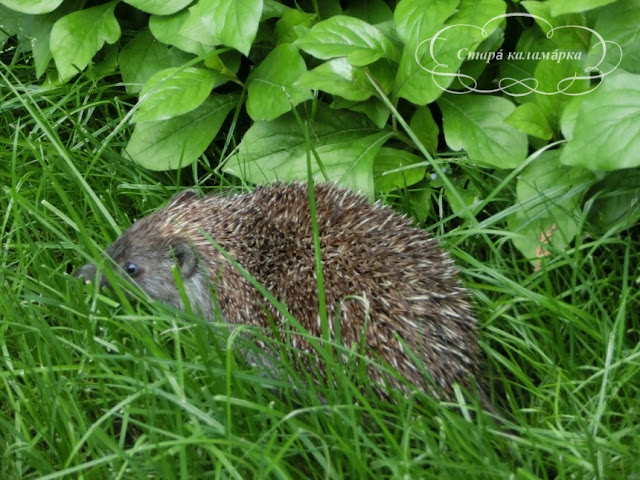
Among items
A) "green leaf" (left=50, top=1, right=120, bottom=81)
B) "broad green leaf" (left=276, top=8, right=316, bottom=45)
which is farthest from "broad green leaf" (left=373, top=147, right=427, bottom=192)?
"green leaf" (left=50, top=1, right=120, bottom=81)

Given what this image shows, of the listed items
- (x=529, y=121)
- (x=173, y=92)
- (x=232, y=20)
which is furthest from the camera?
(x=173, y=92)

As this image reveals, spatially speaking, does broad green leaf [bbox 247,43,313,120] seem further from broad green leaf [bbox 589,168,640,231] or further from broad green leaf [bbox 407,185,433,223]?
broad green leaf [bbox 589,168,640,231]

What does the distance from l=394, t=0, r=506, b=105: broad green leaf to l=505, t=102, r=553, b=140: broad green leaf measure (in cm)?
33

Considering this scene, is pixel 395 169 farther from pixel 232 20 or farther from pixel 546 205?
pixel 232 20

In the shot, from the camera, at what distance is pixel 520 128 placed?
3.81m

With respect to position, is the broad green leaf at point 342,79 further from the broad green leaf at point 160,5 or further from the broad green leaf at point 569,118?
the broad green leaf at point 569,118

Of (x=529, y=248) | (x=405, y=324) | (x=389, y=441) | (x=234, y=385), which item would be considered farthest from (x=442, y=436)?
(x=529, y=248)

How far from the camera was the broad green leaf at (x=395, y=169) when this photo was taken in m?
4.21

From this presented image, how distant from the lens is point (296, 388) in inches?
120

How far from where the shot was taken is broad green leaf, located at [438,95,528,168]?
394 cm

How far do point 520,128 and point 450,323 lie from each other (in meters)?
1.04

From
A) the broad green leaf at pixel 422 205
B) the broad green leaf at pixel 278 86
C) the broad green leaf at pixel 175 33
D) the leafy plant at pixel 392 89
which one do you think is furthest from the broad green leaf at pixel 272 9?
the broad green leaf at pixel 422 205

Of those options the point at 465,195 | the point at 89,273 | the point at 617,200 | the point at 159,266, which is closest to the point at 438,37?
the point at 465,195

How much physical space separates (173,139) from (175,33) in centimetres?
55
